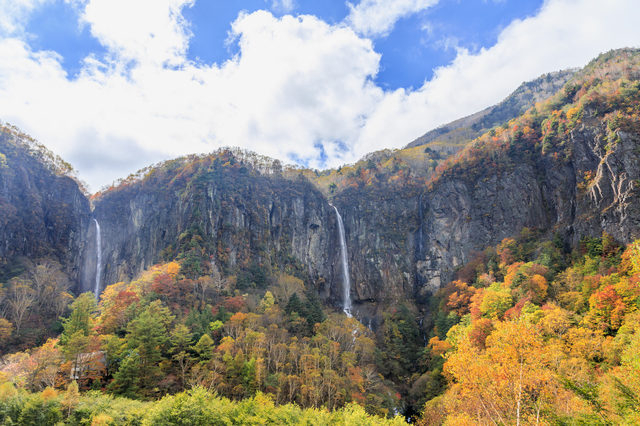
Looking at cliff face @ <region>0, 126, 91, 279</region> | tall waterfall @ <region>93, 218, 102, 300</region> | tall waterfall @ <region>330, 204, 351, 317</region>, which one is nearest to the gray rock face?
tall waterfall @ <region>93, 218, 102, 300</region>

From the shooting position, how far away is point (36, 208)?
57875 millimetres

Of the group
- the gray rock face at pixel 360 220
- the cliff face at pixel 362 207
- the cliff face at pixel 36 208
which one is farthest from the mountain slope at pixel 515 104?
the cliff face at pixel 36 208

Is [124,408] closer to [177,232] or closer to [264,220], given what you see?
[177,232]

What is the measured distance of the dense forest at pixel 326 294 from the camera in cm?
1852

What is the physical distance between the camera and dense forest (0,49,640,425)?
18.5 meters

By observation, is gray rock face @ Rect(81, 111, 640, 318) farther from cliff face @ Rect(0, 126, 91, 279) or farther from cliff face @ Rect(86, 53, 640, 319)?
cliff face @ Rect(0, 126, 91, 279)

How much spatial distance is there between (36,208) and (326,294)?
5925 cm

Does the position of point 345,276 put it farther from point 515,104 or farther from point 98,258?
point 515,104

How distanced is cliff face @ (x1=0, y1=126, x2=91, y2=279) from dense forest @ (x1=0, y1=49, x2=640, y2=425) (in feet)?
1.04

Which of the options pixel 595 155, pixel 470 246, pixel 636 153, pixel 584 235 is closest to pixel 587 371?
pixel 584 235

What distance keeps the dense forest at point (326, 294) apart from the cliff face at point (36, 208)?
0.32 m

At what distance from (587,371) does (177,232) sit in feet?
196

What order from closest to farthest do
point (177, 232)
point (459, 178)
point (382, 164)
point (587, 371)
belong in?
point (587, 371)
point (177, 232)
point (459, 178)
point (382, 164)

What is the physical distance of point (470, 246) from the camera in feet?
203
